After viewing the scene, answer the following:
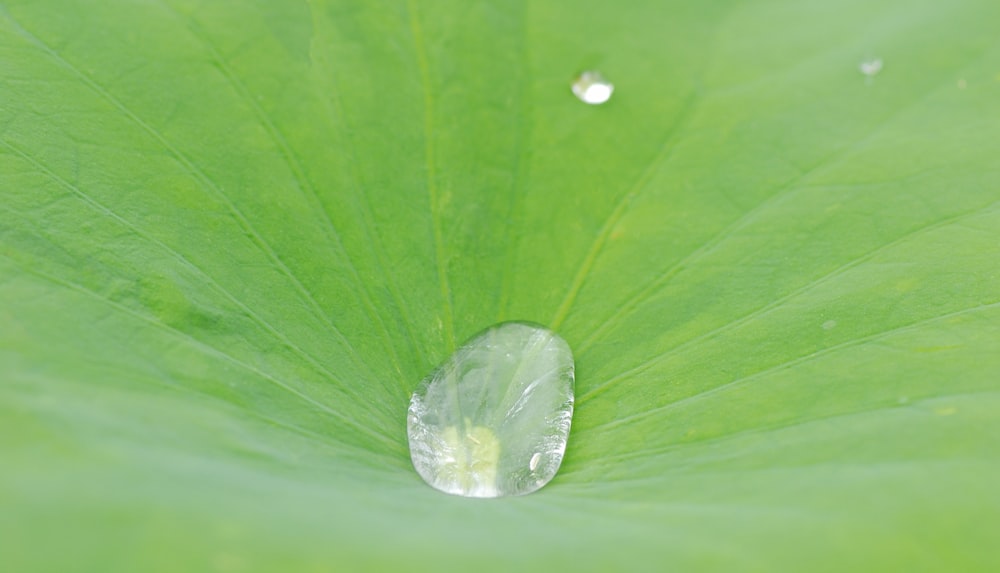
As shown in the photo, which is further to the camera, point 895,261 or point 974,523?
point 895,261

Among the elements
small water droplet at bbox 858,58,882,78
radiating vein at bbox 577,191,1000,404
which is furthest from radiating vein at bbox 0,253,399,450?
small water droplet at bbox 858,58,882,78

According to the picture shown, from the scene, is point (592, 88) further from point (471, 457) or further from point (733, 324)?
point (471, 457)

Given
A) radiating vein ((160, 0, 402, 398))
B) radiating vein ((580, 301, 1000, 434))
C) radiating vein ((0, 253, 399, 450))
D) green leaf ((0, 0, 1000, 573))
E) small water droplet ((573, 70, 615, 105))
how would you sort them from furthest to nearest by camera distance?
1. small water droplet ((573, 70, 615, 105))
2. radiating vein ((160, 0, 402, 398))
3. radiating vein ((580, 301, 1000, 434))
4. radiating vein ((0, 253, 399, 450))
5. green leaf ((0, 0, 1000, 573))

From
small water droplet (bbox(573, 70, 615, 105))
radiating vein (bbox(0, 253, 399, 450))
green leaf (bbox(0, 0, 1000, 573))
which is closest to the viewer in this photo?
green leaf (bbox(0, 0, 1000, 573))

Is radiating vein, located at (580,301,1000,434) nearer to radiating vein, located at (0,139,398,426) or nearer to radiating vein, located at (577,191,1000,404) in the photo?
radiating vein, located at (577,191,1000,404)

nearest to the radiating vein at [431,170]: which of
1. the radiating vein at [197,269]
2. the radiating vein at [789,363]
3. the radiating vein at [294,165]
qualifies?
the radiating vein at [294,165]

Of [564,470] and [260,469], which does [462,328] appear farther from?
[260,469]

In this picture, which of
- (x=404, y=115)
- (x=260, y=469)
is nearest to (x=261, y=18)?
(x=404, y=115)

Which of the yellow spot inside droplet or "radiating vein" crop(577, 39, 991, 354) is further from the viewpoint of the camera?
"radiating vein" crop(577, 39, 991, 354)
